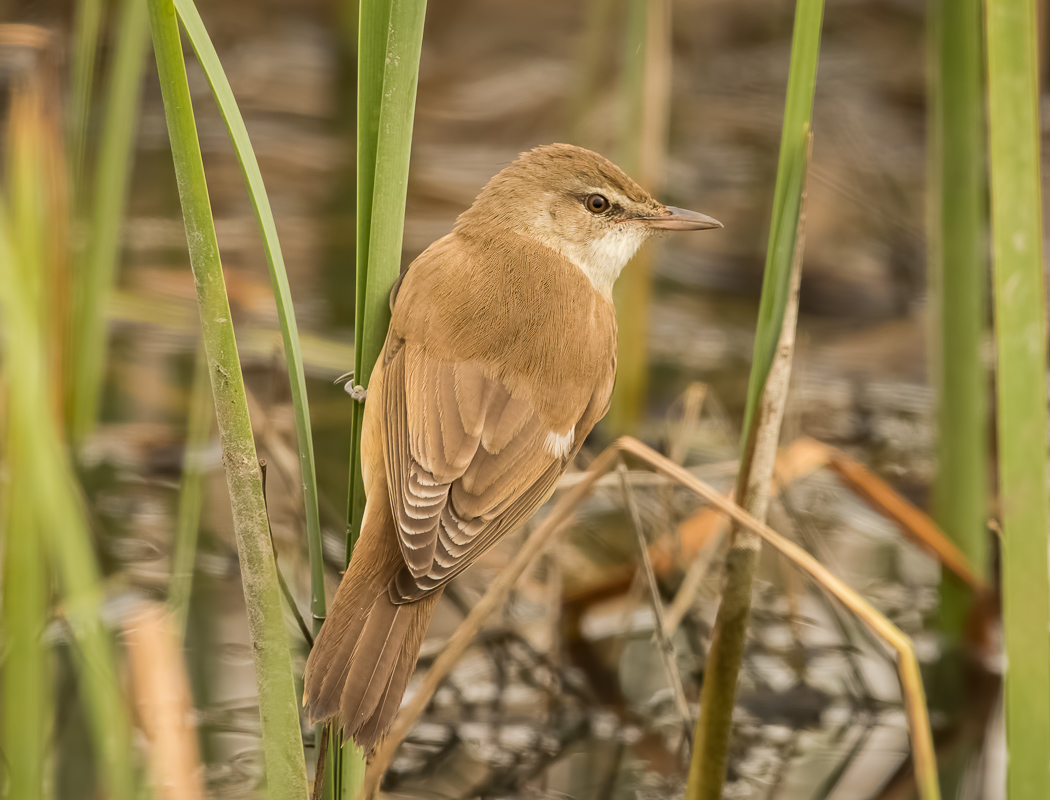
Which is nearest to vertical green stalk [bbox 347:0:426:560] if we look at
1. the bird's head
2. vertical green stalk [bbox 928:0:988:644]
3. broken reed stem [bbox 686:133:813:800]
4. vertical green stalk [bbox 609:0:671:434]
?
broken reed stem [bbox 686:133:813:800]

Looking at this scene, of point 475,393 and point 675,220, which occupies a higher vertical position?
point 675,220

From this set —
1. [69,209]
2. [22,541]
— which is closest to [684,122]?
[69,209]

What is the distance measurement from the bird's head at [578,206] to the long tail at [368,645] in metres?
0.88

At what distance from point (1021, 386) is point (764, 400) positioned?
1.41 feet

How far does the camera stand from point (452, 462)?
76.5 inches

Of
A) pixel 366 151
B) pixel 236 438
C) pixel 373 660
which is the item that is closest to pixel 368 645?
pixel 373 660

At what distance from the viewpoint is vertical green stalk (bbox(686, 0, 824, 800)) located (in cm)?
172

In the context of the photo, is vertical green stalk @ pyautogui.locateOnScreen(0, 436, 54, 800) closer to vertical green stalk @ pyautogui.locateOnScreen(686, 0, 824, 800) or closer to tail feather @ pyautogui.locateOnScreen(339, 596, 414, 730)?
tail feather @ pyautogui.locateOnScreen(339, 596, 414, 730)

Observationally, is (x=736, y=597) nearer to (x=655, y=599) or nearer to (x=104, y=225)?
(x=655, y=599)

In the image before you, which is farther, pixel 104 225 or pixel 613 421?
pixel 613 421

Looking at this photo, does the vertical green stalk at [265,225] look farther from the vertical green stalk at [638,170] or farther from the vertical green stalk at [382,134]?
the vertical green stalk at [638,170]

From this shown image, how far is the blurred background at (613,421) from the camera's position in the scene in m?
2.97

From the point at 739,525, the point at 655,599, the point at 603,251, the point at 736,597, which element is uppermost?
the point at 603,251

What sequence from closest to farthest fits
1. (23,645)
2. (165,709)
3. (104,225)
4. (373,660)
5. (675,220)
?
(23,645), (373,660), (165,709), (675,220), (104,225)
